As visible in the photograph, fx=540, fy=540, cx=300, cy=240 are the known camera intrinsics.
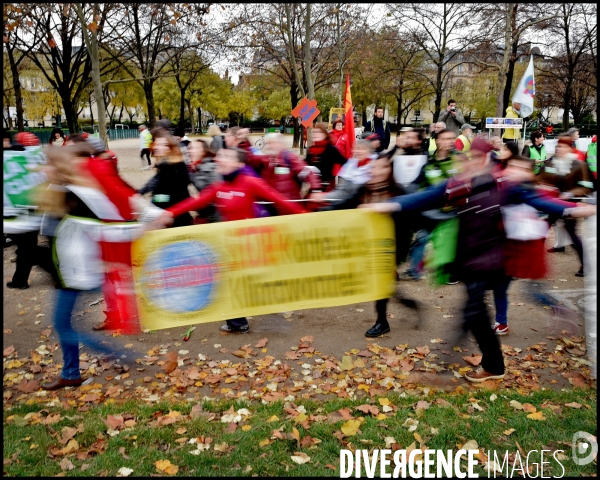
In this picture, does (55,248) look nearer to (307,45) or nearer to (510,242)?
(510,242)

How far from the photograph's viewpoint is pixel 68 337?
477 centimetres

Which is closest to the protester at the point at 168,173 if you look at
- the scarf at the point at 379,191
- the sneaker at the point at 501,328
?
the scarf at the point at 379,191

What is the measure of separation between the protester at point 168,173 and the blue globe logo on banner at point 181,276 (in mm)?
1925

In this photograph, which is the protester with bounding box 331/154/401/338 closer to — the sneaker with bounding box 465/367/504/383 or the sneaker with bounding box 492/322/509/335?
the sneaker with bounding box 465/367/504/383

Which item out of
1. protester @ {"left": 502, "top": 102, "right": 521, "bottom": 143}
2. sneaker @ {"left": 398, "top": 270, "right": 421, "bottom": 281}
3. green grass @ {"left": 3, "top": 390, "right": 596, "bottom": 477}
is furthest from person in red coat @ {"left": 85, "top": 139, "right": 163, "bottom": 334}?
protester @ {"left": 502, "top": 102, "right": 521, "bottom": 143}

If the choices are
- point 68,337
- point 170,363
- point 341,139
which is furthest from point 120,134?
point 68,337

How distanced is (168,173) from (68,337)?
7.77ft

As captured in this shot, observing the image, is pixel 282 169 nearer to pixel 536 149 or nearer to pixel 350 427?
pixel 350 427

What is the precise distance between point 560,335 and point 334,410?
9.96ft

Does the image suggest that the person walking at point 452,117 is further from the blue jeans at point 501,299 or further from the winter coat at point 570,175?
the blue jeans at point 501,299

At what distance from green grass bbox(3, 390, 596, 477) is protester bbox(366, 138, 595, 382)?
2.26 ft

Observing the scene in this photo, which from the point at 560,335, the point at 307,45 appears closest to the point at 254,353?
the point at 560,335

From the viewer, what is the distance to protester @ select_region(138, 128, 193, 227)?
252 inches

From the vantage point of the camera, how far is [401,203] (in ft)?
15.5
